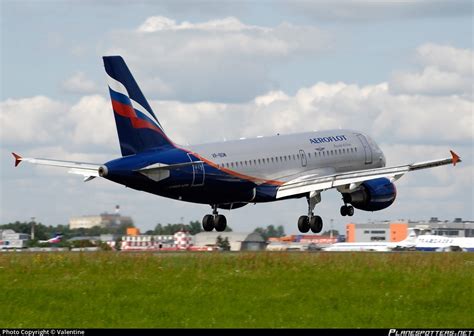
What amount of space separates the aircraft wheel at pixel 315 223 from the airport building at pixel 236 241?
429 inches

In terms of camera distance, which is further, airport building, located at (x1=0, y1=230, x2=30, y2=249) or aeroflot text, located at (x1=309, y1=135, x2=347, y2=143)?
airport building, located at (x1=0, y1=230, x2=30, y2=249)

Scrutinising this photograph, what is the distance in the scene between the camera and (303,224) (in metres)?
80.4

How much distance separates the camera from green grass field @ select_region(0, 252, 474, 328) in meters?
40.9

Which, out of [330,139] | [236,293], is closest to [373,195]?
[330,139]

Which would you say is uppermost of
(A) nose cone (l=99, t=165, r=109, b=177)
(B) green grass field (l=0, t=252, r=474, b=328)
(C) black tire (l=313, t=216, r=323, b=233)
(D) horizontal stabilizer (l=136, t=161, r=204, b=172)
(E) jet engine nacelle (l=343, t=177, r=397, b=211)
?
(D) horizontal stabilizer (l=136, t=161, r=204, b=172)

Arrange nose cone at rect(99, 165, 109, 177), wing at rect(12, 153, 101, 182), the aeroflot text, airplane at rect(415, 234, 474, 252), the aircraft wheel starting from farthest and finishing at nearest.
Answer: airplane at rect(415, 234, 474, 252)
the aeroflot text
the aircraft wheel
wing at rect(12, 153, 101, 182)
nose cone at rect(99, 165, 109, 177)

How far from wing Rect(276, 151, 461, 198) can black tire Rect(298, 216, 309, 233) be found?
1.77 metres

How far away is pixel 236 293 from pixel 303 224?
1392 inches

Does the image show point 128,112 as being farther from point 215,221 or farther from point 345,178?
point 345,178

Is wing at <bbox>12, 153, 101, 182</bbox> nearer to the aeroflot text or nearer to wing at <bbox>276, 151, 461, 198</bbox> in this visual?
wing at <bbox>276, 151, 461, 198</bbox>

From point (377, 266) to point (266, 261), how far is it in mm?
5179

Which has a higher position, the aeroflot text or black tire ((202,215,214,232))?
the aeroflot text

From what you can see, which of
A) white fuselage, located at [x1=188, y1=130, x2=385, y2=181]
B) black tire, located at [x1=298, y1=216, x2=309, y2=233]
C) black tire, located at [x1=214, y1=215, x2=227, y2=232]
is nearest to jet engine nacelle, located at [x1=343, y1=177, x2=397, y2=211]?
white fuselage, located at [x1=188, y1=130, x2=385, y2=181]

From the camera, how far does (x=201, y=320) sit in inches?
1599
